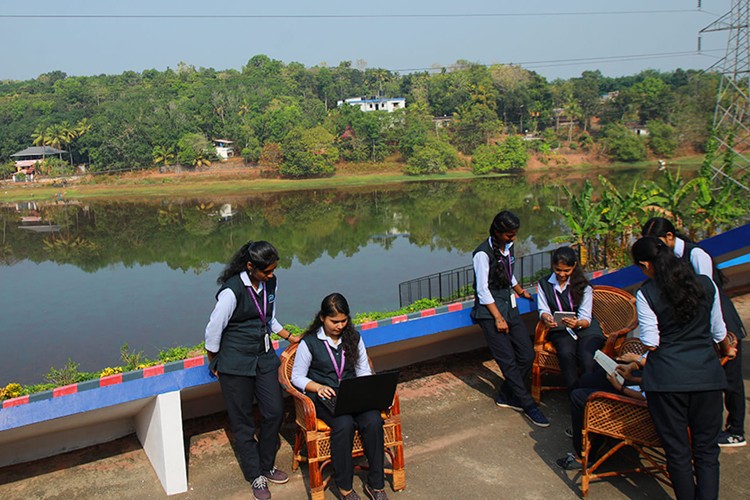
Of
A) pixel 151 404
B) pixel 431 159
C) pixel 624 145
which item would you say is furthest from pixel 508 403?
pixel 624 145

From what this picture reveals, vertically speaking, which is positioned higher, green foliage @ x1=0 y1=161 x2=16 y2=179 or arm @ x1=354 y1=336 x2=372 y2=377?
green foliage @ x1=0 y1=161 x2=16 y2=179

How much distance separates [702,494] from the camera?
2.90m

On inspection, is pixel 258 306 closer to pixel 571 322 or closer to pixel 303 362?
pixel 303 362

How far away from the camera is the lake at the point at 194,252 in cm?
1326

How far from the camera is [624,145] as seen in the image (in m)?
48.8

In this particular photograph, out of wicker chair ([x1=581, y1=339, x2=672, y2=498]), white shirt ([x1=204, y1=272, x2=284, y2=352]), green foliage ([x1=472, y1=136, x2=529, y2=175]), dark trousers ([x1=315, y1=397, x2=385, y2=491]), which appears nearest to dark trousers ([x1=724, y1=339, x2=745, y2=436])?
wicker chair ([x1=581, y1=339, x2=672, y2=498])

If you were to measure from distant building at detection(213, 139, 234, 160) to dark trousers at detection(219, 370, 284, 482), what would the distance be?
50892mm

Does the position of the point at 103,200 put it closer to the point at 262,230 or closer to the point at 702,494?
the point at 262,230

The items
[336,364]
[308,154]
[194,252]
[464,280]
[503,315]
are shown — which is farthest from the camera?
[308,154]

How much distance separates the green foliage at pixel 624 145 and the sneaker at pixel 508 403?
1915 inches

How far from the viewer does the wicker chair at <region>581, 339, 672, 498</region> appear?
122 inches

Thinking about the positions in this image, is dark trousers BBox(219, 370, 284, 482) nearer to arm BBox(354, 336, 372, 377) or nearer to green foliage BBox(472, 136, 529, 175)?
arm BBox(354, 336, 372, 377)

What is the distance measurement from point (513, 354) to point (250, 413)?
1.85 m

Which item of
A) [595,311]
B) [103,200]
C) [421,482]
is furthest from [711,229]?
[103,200]
